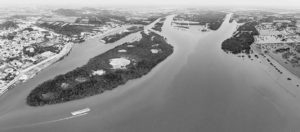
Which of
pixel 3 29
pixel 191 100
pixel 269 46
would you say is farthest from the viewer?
pixel 3 29

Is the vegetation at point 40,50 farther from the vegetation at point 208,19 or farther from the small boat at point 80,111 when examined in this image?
the vegetation at point 208,19

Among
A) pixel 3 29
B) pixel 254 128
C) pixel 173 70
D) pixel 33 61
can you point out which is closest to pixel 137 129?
pixel 254 128

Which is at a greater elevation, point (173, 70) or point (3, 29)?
point (3, 29)

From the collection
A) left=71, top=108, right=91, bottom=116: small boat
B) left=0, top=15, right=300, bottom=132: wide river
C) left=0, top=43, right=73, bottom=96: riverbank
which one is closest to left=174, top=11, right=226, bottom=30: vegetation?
left=0, top=15, right=300, bottom=132: wide river

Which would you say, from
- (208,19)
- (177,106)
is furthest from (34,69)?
(208,19)

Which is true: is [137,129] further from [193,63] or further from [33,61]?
[33,61]
